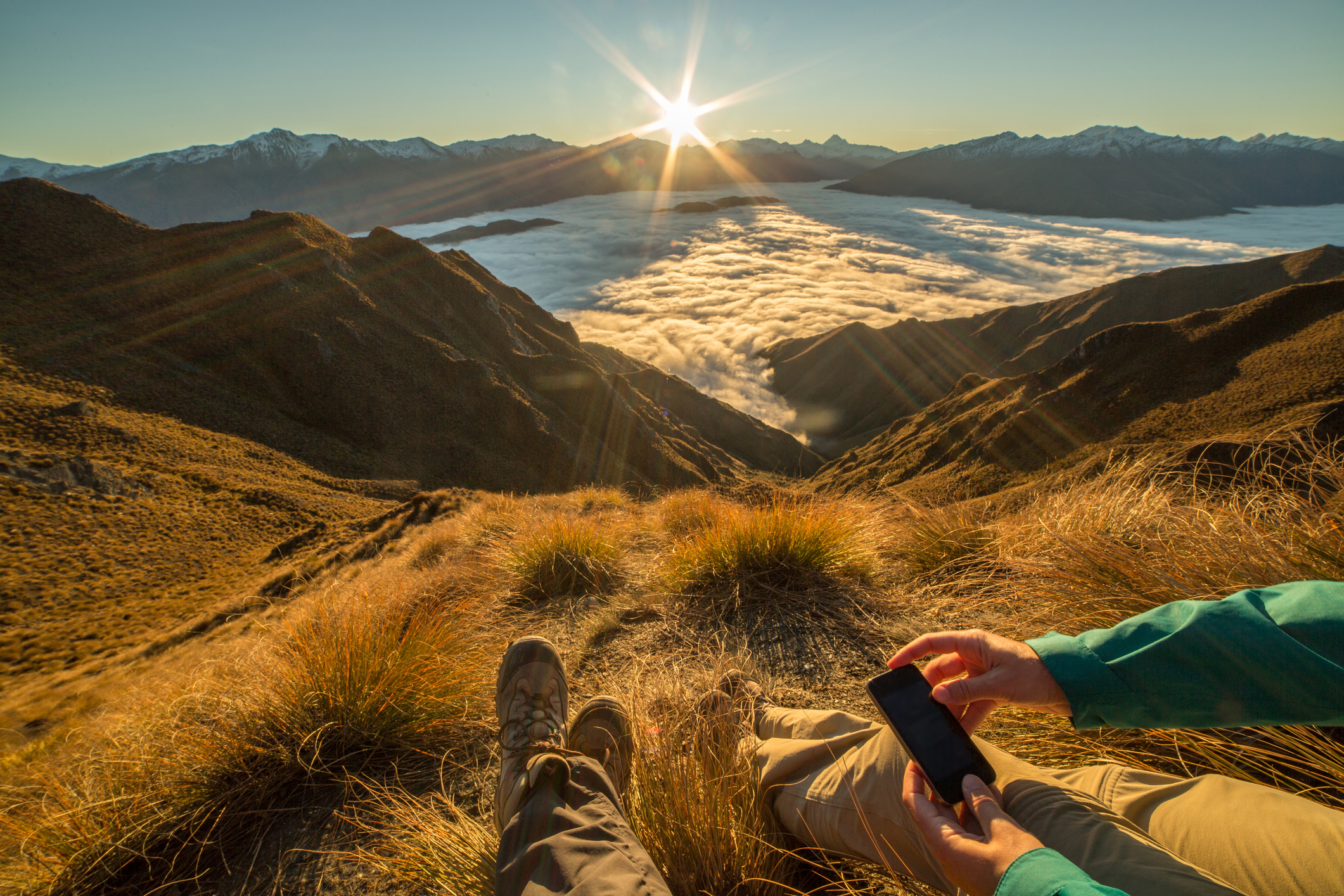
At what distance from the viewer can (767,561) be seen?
3.59 m

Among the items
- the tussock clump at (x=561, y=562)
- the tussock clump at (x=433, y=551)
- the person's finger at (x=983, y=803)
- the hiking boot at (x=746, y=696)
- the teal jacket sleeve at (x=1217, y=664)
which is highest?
the teal jacket sleeve at (x=1217, y=664)

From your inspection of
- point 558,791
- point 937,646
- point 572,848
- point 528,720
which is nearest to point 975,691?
point 937,646

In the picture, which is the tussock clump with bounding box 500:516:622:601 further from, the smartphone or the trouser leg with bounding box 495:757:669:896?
the smartphone

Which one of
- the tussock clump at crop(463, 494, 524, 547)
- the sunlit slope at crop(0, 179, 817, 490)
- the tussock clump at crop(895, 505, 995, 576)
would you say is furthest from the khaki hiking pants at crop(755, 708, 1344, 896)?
the sunlit slope at crop(0, 179, 817, 490)

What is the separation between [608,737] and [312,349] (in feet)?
101

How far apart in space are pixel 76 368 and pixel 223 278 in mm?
8863

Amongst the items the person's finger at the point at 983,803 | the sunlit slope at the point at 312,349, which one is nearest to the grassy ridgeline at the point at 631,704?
the person's finger at the point at 983,803

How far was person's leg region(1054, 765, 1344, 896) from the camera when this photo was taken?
100 cm

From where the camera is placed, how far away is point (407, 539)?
11.3 meters

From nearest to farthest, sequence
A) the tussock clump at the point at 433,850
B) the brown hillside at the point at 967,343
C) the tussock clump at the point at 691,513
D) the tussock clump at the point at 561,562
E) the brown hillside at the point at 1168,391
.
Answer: the tussock clump at the point at 433,850 < the tussock clump at the point at 561,562 < the tussock clump at the point at 691,513 < the brown hillside at the point at 1168,391 < the brown hillside at the point at 967,343

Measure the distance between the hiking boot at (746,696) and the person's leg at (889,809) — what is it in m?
0.05

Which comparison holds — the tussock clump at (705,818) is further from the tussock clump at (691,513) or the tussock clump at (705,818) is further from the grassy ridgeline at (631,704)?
the tussock clump at (691,513)

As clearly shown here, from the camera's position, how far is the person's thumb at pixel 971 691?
129cm

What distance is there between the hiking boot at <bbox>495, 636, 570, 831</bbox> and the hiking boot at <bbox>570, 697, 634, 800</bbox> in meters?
0.09
